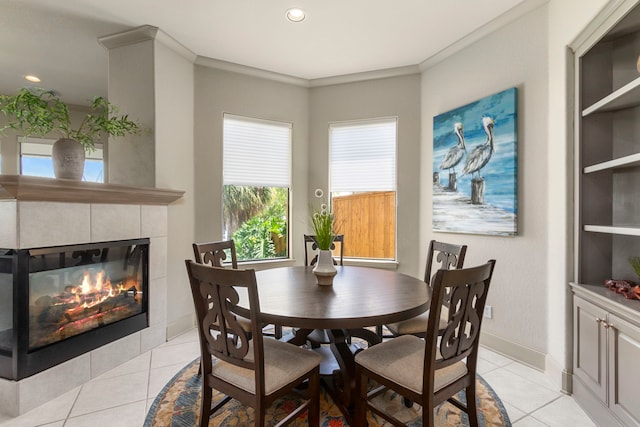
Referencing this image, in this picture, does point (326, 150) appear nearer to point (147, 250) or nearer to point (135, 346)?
point (147, 250)

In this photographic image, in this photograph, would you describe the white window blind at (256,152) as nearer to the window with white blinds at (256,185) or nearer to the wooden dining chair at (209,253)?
the window with white blinds at (256,185)

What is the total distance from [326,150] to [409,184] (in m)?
1.11

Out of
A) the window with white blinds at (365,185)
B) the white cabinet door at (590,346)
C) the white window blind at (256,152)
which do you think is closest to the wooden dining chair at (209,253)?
the white window blind at (256,152)

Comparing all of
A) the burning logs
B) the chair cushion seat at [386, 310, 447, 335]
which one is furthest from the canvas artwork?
the burning logs

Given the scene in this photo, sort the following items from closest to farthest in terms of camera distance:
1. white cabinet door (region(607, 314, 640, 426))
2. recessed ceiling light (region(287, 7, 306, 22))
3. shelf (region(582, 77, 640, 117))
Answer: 1. white cabinet door (region(607, 314, 640, 426))
2. shelf (region(582, 77, 640, 117))
3. recessed ceiling light (region(287, 7, 306, 22))

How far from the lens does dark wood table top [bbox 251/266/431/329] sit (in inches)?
58.7

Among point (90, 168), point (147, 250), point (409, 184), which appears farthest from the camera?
point (90, 168)

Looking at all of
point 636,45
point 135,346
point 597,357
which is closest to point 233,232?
point 135,346

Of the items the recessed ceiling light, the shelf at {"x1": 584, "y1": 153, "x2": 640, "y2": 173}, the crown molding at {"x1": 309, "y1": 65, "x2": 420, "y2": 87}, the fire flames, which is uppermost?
the recessed ceiling light

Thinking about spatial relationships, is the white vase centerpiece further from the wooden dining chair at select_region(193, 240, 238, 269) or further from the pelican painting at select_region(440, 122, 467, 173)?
the pelican painting at select_region(440, 122, 467, 173)

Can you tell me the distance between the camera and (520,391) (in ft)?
7.30

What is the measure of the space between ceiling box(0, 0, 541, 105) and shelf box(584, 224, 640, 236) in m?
1.79

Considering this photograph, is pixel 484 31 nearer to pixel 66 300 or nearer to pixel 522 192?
pixel 522 192

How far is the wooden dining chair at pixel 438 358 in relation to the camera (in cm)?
139
